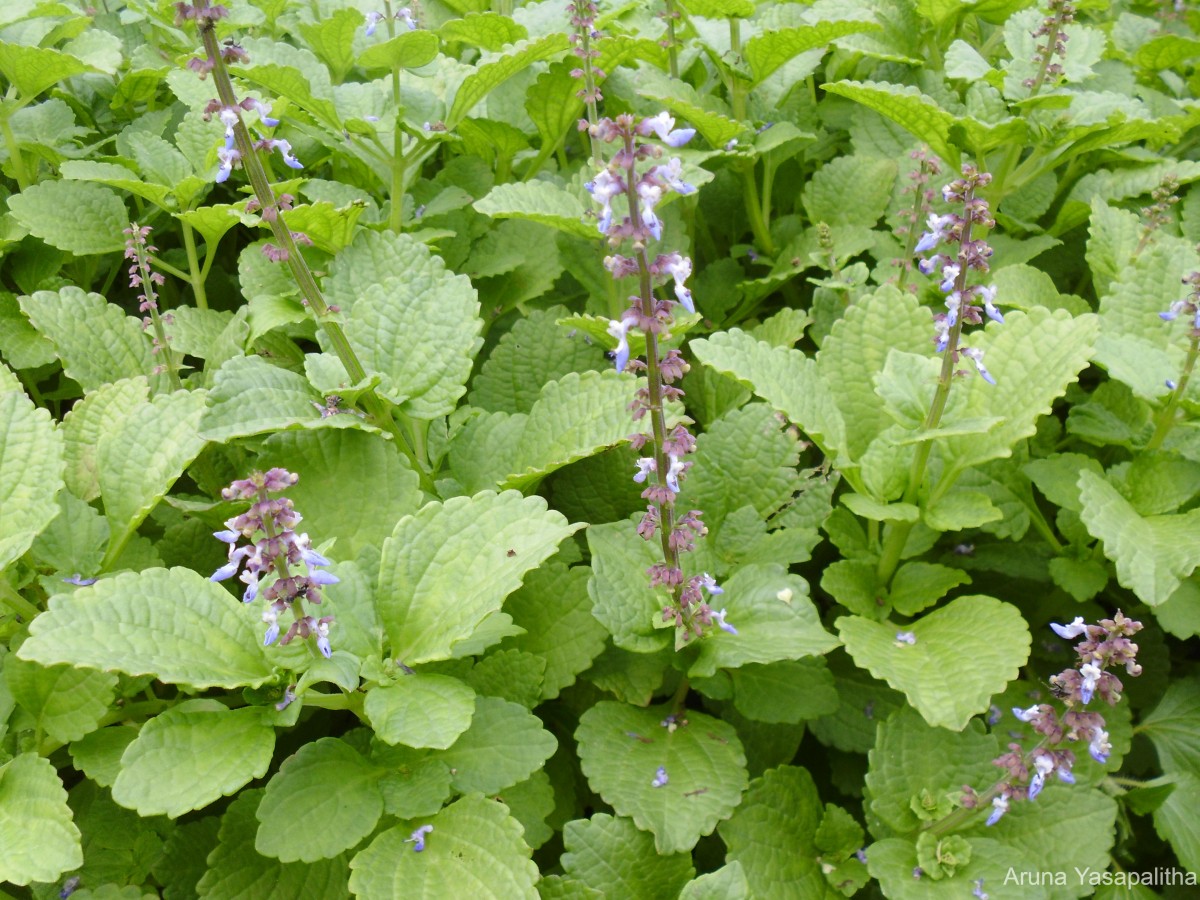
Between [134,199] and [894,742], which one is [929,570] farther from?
[134,199]

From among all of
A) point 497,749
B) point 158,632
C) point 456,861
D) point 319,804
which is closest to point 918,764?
point 497,749

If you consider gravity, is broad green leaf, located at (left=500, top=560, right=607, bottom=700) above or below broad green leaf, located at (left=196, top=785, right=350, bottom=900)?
above

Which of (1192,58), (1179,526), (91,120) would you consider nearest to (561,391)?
(1179,526)

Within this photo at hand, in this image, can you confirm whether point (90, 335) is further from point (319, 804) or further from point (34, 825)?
point (319, 804)

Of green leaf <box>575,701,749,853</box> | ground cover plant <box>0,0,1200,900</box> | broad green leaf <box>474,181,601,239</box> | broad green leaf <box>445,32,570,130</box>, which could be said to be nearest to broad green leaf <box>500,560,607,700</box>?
ground cover plant <box>0,0,1200,900</box>

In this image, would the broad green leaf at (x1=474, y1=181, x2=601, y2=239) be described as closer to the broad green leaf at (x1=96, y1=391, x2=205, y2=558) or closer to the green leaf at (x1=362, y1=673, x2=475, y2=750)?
the broad green leaf at (x1=96, y1=391, x2=205, y2=558)

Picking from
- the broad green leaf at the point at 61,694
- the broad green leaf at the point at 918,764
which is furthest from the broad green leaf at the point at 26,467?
the broad green leaf at the point at 918,764
